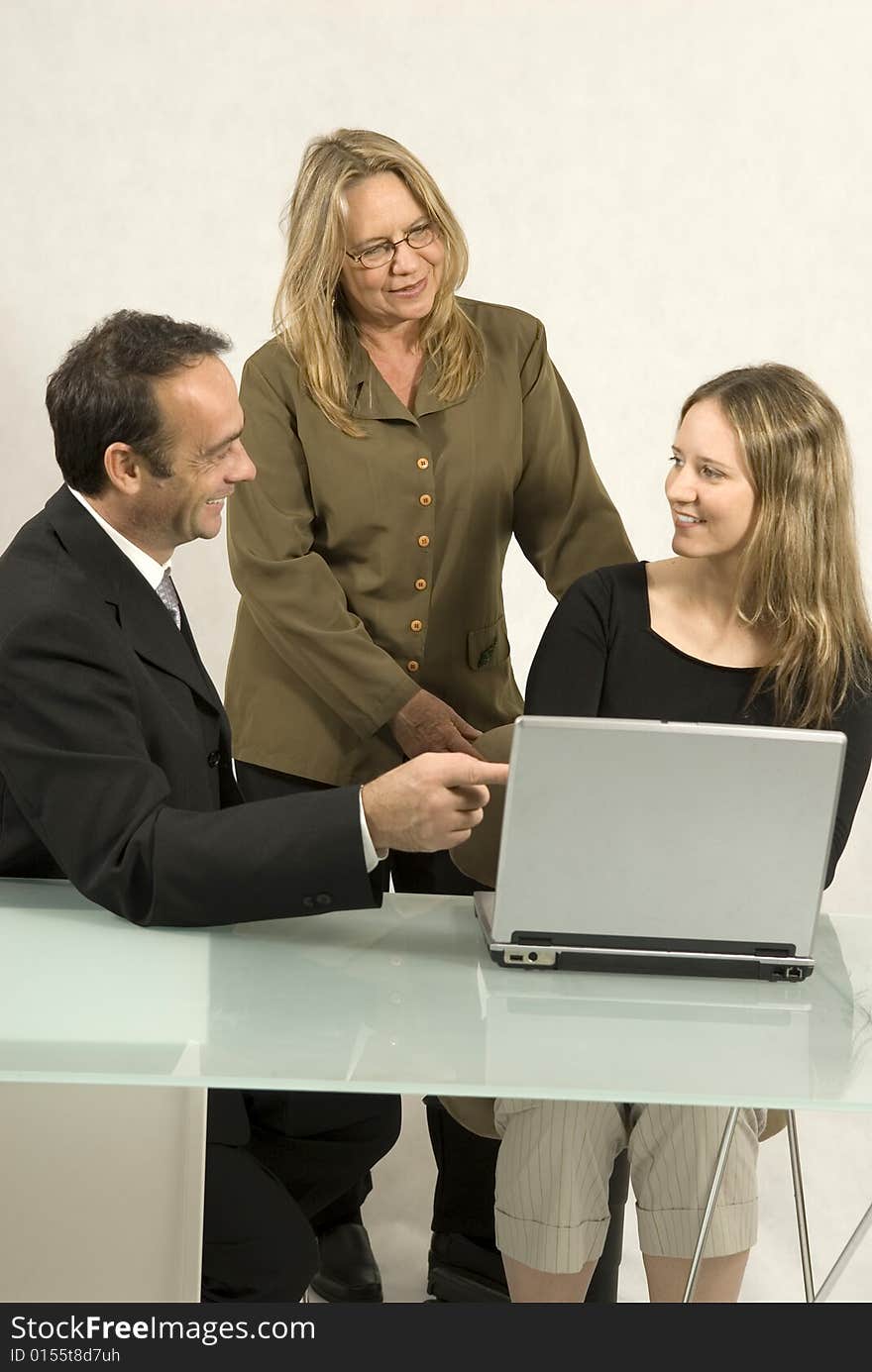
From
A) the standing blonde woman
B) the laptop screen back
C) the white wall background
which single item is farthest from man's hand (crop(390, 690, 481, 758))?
the white wall background

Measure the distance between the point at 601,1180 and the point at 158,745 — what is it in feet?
2.59

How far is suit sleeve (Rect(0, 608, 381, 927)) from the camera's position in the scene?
1.91m

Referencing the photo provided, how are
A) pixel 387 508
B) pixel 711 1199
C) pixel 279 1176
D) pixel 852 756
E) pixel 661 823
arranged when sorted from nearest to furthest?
1. pixel 661 823
2. pixel 711 1199
3. pixel 852 756
4. pixel 279 1176
5. pixel 387 508

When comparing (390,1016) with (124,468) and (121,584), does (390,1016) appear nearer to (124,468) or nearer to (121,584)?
(121,584)

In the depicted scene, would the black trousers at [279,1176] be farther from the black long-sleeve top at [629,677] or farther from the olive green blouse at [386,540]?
the black long-sleeve top at [629,677]

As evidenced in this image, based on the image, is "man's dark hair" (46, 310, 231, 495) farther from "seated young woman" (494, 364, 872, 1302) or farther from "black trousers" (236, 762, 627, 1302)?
"black trousers" (236, 762, 627, 1302)

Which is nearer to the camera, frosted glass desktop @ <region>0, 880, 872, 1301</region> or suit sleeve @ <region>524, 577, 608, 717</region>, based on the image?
frosted glass desktop @ <region>0, 880, 872, 1301</region>

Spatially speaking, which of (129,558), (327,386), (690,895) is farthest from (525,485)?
(690,895)

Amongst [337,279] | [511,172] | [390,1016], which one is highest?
[511,172]

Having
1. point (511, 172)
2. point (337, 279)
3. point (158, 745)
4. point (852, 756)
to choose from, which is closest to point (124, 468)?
point (158, 745)

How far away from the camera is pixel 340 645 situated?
106 inches

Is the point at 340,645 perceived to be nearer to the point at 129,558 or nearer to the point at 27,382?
the point at 129,558

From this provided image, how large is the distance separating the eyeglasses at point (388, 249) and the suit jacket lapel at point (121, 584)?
731mm

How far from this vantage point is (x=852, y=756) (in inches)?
93.2
